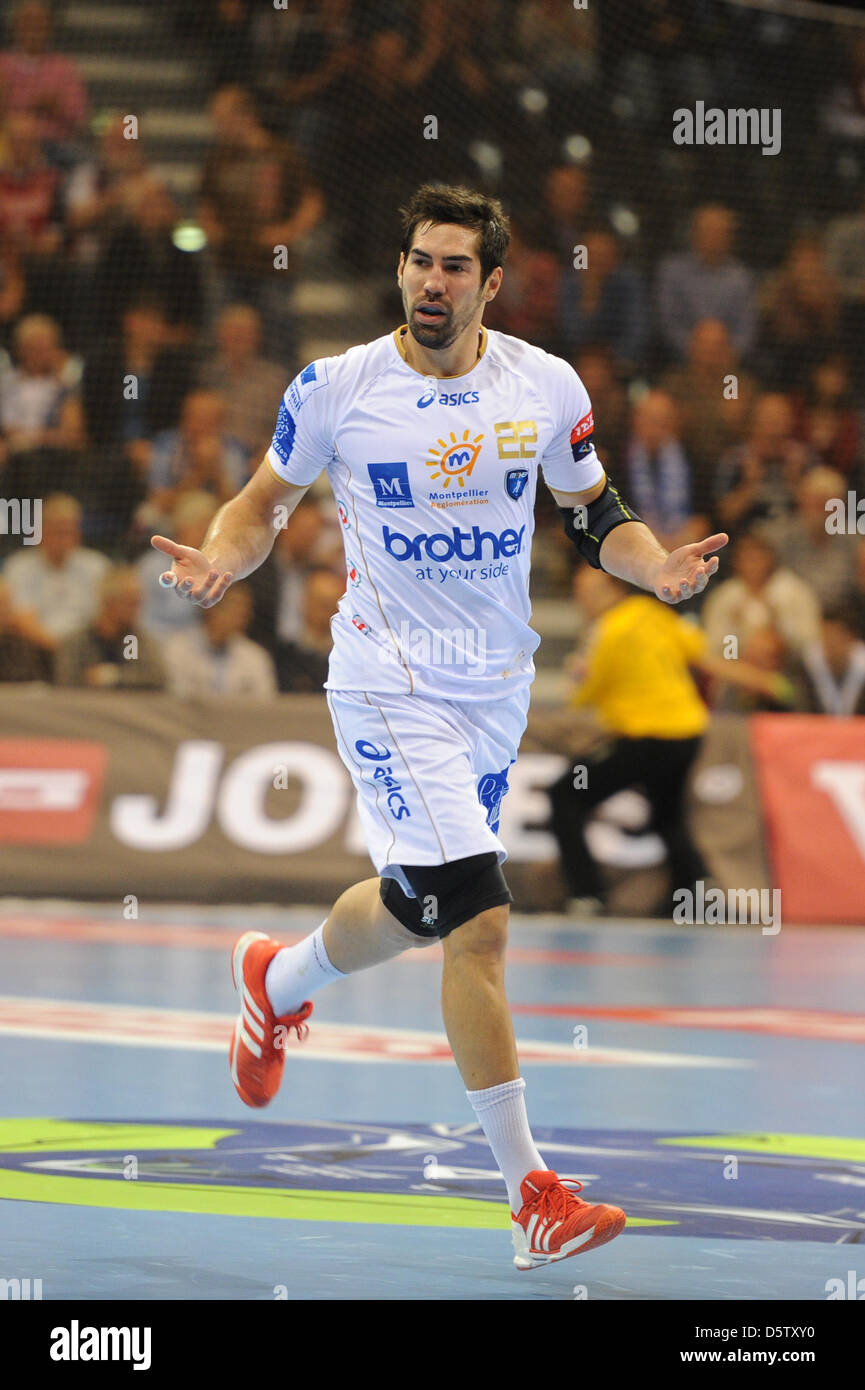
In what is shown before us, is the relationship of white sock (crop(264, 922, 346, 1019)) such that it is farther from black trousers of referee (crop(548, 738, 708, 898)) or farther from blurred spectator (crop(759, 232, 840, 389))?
blurred spectator (crop(759, 232, 840, 389))

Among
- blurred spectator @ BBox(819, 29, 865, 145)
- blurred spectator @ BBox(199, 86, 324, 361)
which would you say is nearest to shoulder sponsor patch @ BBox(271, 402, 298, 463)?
blurred spectator @ BBox(199, 86, 324, 361)

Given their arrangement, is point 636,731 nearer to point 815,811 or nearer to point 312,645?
point 815,811

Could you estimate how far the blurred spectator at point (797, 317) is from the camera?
1623 centimetres

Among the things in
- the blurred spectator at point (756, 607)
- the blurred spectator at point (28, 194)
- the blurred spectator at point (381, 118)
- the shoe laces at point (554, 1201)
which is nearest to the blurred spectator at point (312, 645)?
the blurred spectator at point (756, 607)

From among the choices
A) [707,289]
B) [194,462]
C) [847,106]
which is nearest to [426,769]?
[194,462]

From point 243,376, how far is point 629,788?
4885 millimetres

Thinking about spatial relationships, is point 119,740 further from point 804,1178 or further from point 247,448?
point 804,1178

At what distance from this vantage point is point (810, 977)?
10.1 meters

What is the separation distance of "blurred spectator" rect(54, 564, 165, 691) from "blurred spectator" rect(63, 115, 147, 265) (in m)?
3.51

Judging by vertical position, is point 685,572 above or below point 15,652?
below

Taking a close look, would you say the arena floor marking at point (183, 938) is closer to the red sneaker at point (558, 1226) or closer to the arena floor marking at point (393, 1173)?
the arena floor marking at point (393, 1173)

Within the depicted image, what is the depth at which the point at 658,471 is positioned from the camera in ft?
48.8

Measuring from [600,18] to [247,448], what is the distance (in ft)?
17.3

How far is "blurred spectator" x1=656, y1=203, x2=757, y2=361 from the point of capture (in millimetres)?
16250
